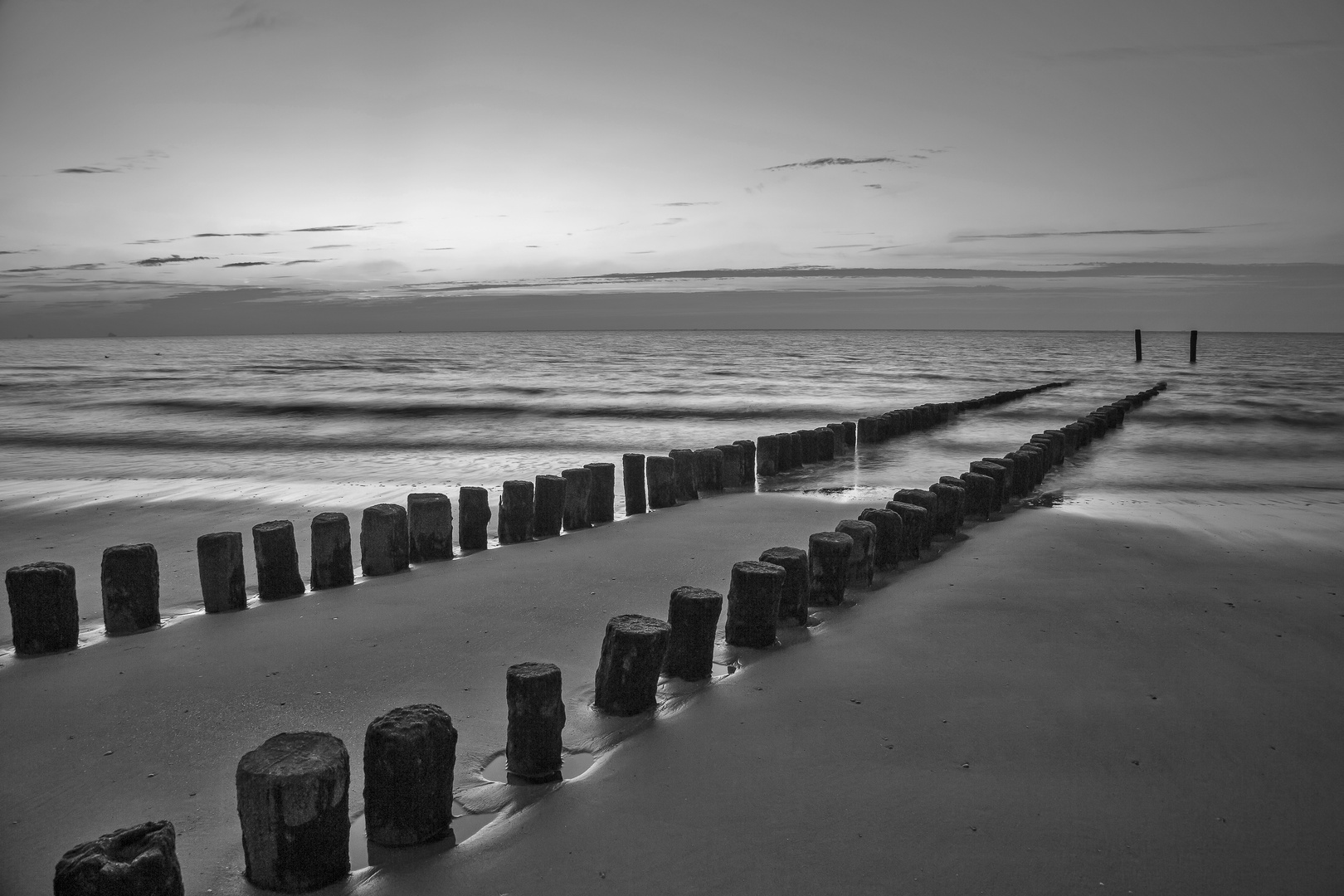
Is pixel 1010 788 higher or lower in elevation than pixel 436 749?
lower

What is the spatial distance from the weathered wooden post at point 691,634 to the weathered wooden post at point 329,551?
222 cm

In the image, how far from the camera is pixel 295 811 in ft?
7.29

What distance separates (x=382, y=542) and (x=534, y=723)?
2723mm

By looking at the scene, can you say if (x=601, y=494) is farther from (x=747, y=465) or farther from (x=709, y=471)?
(x=747, y=465)

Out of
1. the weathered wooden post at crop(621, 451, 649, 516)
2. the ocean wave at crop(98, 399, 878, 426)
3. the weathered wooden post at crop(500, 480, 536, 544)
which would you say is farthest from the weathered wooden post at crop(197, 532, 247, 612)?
the ocean wave at crop(98, 399, 878, 426)

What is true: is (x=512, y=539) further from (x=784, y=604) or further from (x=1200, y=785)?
(x=1200, y=785)

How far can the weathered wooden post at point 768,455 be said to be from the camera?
9.36 meters

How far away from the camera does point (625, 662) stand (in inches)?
128

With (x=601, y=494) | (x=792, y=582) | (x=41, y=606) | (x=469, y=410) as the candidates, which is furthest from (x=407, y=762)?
(x=469, y=410)

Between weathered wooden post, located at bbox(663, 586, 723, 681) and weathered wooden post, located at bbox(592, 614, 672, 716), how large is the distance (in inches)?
10.6

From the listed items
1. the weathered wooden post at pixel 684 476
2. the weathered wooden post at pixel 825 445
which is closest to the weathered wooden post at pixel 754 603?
the weathered wooden post at pixel 684 476

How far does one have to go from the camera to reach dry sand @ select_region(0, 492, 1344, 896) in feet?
8.22

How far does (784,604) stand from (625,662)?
1249 millimetres

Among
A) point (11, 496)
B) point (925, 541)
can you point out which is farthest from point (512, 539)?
point (11, 496)
